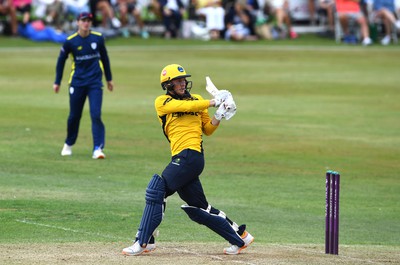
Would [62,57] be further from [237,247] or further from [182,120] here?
[237,247]

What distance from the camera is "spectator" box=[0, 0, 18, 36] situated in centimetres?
3638

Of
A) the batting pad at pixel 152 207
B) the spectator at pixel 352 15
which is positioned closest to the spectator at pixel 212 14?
the spectator at pixel 352 15

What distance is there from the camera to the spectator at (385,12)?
40.2 meters

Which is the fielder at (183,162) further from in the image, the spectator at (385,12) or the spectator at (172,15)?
the spectator at (385,12)

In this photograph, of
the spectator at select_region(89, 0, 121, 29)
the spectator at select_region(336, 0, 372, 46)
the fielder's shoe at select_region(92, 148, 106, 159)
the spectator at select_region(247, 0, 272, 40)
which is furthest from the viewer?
the spectator at select_region(247, 0, 272, 40)

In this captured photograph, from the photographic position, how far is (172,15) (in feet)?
129

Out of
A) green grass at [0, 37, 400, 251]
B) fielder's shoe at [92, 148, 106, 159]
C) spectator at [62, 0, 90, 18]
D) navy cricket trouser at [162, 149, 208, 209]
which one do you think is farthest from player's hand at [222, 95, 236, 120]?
spectator at [62, 0, 90, 18]

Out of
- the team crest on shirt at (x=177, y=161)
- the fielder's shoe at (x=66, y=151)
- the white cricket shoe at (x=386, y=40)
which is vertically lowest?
the white cricket shoe at (x=386, y=40)

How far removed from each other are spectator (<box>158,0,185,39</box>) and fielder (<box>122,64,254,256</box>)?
2896 centimetres

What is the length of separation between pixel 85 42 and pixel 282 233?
6.05 metres

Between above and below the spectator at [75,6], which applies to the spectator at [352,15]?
below

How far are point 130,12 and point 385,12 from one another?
416 inches

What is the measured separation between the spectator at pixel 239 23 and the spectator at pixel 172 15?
1.97 m

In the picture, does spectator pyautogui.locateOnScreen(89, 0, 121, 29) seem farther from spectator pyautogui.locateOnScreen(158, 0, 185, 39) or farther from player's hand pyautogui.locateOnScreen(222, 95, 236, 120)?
player's hand pyautogui.locateOnScreen(222, 95, 236, 120)
